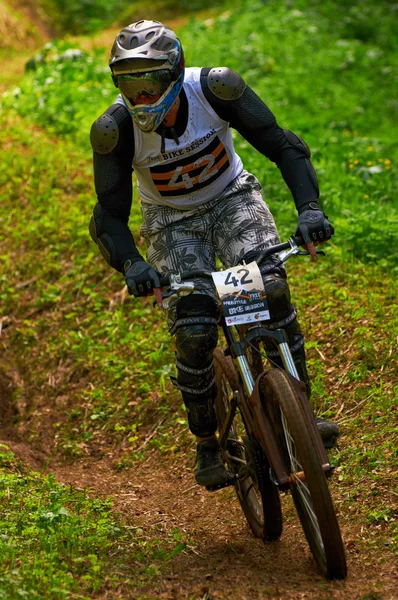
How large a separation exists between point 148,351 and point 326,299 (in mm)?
1553

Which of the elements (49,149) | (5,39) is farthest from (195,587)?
(5,39)

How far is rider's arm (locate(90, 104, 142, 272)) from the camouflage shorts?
263mm

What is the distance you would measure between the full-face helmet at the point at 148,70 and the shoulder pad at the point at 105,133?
0.14 metres

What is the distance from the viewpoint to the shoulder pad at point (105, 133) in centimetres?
460

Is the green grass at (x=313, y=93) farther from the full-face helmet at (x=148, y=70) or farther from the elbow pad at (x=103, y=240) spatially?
the full-face helmet at (x=148, y=70)

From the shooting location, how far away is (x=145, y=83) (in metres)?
4.41

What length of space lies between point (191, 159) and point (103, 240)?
2.21 feet

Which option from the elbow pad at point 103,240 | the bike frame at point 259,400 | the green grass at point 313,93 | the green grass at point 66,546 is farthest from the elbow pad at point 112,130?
the green grass at point 313,93

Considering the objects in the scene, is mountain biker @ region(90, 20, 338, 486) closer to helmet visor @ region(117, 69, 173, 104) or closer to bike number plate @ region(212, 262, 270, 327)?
helmet visor @ region(117, 69, 173, 104)

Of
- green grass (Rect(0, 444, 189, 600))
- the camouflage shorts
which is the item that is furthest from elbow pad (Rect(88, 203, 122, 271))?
green grass (Rect(0, 444, 189, 600))

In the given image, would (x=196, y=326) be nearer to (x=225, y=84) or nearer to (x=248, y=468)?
(x=248, y=468)

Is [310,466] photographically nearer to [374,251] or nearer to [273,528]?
[273,528]

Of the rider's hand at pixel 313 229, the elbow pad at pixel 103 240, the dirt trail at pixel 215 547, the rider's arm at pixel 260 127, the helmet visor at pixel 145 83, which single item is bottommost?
the dirt trail at pixel 215 547

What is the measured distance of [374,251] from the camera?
7.38 metres
